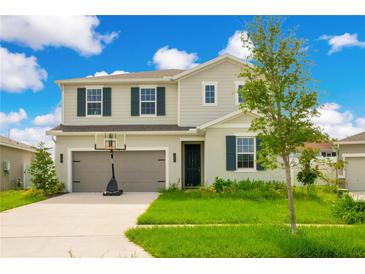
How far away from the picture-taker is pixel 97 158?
55.3ft

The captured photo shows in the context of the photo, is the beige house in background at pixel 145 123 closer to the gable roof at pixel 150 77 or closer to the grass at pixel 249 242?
the gable roof at pixel 150 77

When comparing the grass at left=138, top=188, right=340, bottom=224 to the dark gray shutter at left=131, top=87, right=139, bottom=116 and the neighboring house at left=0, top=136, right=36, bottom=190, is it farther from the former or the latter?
the neighboring house at left=0, top=136, right=36, bottom=190

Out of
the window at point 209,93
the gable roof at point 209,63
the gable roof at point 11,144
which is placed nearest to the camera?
the gable roof at point 209,63

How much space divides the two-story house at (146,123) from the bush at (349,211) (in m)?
5.86

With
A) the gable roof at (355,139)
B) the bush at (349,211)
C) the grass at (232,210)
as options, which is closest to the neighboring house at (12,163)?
the grass at (232,210)

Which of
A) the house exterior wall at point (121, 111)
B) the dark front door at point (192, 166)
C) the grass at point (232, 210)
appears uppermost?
the house exterior wall at point (121, 111)

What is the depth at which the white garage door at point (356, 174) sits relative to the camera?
1825 centimetres

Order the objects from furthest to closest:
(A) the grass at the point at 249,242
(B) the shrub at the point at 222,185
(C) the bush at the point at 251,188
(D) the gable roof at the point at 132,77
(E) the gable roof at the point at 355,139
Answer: (E) the gable roof at the point at 355,139, (D) the gable roof at the point at 132,77, (B) the shrub at the point at 222,185, (C) the bush at the point at 251,188, (A) the grass at the point at 249,242

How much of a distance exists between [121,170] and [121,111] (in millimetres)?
2942

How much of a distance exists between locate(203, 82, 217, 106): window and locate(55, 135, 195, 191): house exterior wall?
2183 millimetres

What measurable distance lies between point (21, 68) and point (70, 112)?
21.9 ft

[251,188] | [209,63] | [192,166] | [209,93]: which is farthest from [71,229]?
[209,63]

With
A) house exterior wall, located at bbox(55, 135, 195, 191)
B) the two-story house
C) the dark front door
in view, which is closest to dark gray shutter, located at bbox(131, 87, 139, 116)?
the two-story house

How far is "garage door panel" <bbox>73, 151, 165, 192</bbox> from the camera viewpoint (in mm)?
16672
